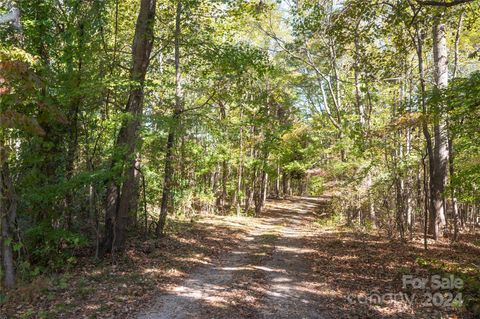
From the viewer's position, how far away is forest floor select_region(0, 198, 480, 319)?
21.6 feet

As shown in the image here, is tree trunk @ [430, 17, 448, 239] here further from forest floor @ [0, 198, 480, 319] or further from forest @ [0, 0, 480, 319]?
forest floor @ [0, 198, 480, 319]

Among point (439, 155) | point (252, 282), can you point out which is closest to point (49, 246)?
point (252, 282)

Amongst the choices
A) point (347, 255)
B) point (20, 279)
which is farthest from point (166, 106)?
point (347, 255)

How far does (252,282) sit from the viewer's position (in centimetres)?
838

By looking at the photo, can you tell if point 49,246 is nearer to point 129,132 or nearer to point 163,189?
point 129,132

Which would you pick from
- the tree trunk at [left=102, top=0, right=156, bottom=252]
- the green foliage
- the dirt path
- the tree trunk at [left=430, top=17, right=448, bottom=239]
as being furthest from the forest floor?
the tree trunk at [left=430, top=17, right=448, bottom=239]

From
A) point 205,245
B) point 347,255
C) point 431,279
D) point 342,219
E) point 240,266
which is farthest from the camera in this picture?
point 342,219

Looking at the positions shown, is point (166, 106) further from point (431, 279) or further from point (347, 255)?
point (431, 279)

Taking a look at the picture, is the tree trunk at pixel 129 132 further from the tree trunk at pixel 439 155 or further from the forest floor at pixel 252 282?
the tree trunk at pixel 439 155

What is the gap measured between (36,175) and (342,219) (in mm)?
16774

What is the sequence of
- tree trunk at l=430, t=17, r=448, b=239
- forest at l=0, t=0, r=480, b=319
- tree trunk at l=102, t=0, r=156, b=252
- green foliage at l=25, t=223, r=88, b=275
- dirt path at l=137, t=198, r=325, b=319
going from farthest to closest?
tree trunk at l=430, t=17, r=448, b=239
tree trunk at l=102, t=0, r=156, b=252
green foliage at l=25, t=223, r=88, b=275
forest at l=0, t=0, r=480, b=319
dirt path at l=137, t=198, r=325, b=319

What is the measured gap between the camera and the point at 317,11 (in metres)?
12.9

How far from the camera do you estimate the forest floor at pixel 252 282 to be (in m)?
6.59

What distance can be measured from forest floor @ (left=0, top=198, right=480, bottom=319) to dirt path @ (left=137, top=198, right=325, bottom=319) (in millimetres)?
20
